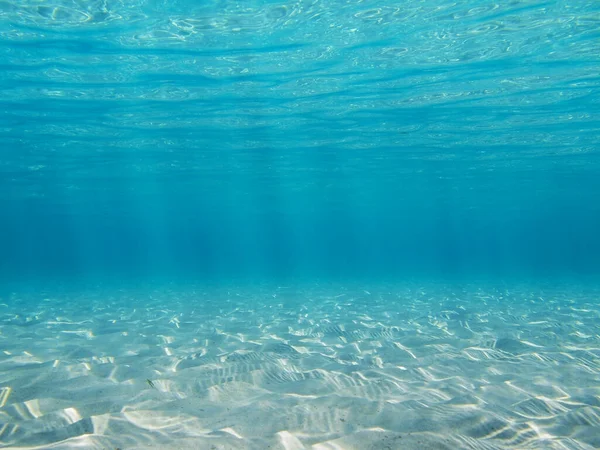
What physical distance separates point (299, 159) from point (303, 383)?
2538 cm

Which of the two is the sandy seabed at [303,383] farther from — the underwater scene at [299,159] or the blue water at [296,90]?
the blue water at [296,90]

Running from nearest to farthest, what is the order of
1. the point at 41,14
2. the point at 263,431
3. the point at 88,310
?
the point at 263,431
the point at 41,14
the point at 88,310

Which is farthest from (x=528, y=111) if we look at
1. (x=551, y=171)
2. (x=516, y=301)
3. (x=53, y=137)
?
(x=53, y=137)

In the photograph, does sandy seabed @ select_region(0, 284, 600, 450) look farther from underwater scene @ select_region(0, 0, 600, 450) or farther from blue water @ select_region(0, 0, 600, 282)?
blue water @ select_region(0, 0, 600, 282)

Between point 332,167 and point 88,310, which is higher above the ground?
point 332,167

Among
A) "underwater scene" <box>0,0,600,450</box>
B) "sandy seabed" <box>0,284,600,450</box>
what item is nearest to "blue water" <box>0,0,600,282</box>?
"underwater scene" <box>0,0,600,450</box>

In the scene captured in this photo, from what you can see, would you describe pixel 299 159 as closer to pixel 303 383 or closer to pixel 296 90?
pixel 296 90

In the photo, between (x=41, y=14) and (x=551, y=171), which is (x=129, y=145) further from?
(x=551, y=171)

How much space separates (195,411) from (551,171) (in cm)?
3790

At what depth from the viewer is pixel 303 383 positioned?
19.5 ft

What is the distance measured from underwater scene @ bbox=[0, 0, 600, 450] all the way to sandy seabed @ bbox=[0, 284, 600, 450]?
0.13 feet

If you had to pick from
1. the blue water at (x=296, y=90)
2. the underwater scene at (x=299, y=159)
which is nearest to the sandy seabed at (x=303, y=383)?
the underwater scene at (x=299, y=159)

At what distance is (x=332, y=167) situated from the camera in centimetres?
3322

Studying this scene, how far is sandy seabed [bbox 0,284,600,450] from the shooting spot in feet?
13.3
